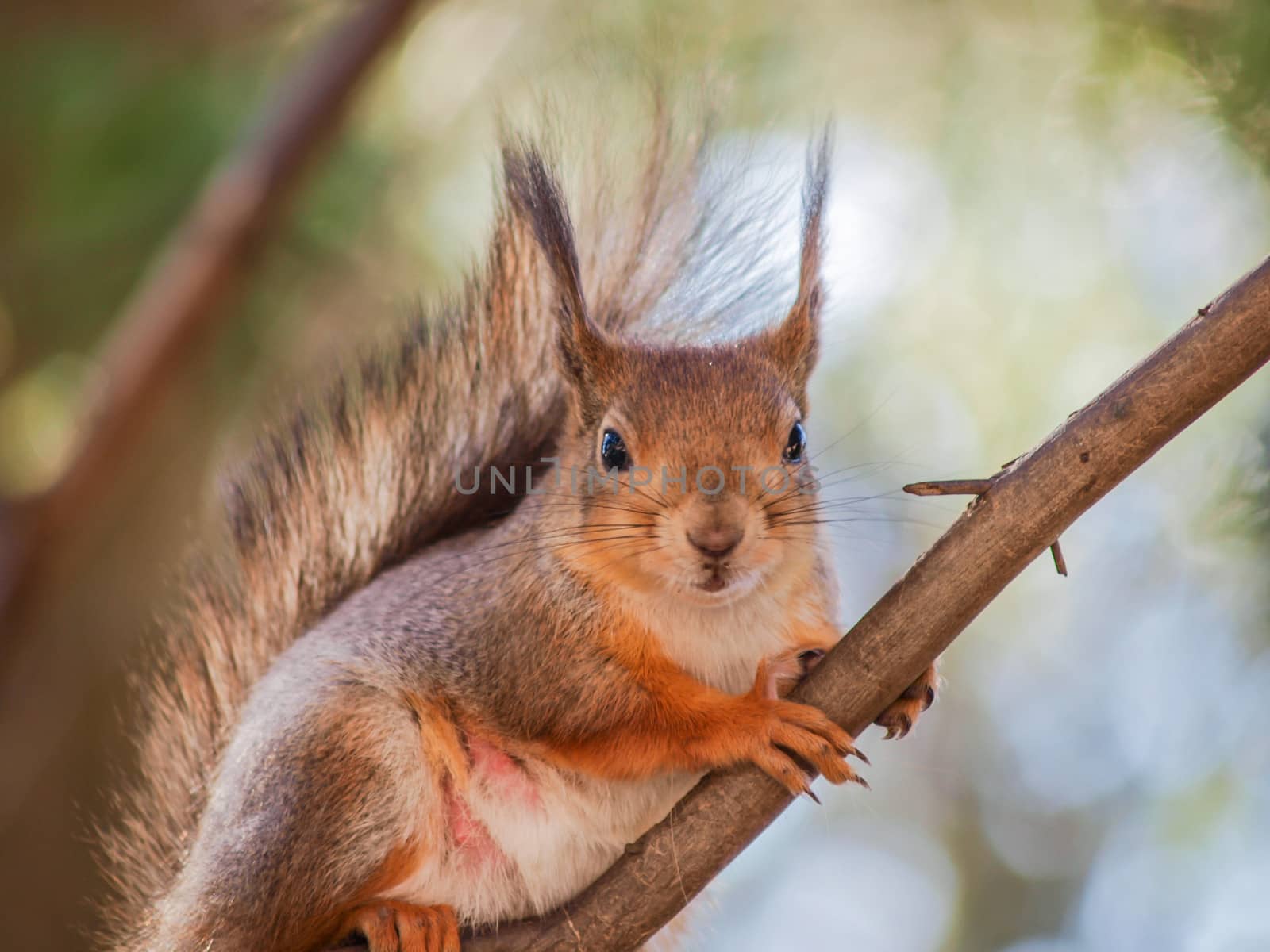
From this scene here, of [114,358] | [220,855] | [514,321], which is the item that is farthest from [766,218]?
[220,855]

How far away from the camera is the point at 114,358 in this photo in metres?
3.01

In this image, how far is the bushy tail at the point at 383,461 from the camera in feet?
9.61

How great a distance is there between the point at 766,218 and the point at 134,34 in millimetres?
2293

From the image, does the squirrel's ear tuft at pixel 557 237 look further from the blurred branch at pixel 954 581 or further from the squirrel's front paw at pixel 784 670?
the blurred branch at pixel 954 581

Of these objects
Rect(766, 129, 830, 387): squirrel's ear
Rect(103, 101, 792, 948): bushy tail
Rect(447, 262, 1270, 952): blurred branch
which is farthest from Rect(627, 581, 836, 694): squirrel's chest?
Rect(103, 101, 792, 948): bushy tail

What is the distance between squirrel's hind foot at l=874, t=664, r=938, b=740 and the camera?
7.25ft

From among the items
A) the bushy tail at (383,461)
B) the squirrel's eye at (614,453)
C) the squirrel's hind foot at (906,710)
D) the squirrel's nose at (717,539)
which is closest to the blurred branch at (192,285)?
the bushy tail at (383,461)

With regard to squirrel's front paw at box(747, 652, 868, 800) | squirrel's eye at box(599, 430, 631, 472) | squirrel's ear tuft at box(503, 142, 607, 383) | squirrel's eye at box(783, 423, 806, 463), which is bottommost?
squirrel's front paw at box(747, 652, 868, 800)

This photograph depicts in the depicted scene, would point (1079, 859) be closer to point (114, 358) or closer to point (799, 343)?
point (799, 343)

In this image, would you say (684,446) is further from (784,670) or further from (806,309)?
(806,309)

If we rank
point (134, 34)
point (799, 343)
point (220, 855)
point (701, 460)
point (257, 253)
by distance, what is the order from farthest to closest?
1. point (134, 34)
2. point (257, 253)
3. point (799, 343)
4. point (220, 855)
5. point (701, 460)

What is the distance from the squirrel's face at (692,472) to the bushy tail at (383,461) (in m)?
0.40

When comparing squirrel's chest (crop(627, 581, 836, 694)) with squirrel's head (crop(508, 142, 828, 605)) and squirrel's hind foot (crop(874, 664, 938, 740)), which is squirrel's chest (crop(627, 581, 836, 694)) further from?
squirrel's hind foot (crop(874, 664, 938, 740))

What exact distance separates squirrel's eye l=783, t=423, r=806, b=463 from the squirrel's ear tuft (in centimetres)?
43
